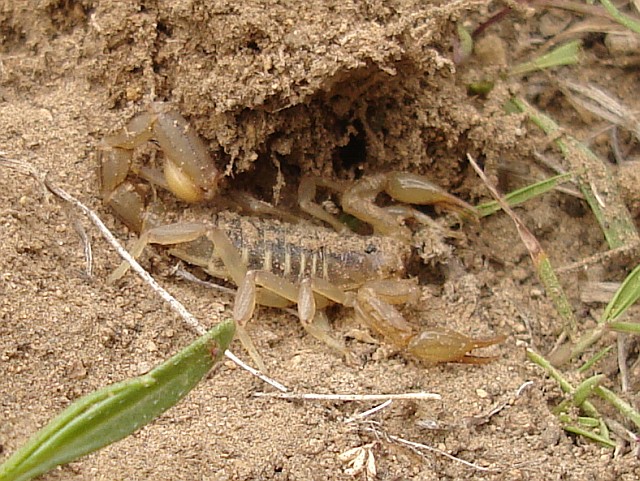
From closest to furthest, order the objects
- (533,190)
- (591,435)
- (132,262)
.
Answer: (591,435), (132,262), (533,190)

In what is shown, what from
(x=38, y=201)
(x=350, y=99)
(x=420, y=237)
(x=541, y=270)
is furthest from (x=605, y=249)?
(x=38, y=201)

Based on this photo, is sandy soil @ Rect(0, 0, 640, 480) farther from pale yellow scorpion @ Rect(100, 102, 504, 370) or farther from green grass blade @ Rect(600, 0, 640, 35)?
green grass blade @ Rect(600, 0, 640, 35)

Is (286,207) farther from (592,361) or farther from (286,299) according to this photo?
(592,361)

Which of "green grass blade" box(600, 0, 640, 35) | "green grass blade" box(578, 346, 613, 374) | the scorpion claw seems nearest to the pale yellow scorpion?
the scorpion claw

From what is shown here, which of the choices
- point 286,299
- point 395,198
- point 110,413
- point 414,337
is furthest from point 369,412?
point 395,198

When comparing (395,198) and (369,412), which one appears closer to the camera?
(369,412)

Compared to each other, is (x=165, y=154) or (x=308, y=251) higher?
(x=165, y=154)

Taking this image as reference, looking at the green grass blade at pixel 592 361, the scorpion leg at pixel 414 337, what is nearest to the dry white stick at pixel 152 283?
the scorpion leg at pixel 414 337
